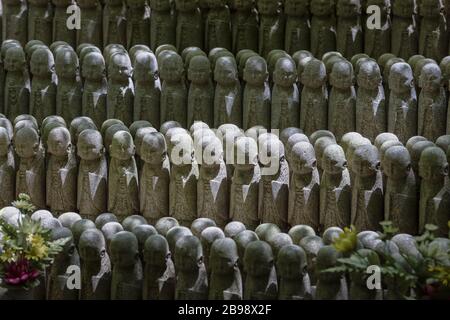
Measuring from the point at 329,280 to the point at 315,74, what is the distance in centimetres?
239

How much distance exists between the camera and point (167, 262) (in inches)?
391

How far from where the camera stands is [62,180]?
440 inches

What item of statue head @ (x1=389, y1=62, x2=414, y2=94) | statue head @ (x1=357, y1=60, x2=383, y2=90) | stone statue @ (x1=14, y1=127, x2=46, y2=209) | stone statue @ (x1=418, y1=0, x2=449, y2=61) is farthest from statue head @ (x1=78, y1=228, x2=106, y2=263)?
stone statue @ (x1=418, y1=0, x2=449, y2=61)

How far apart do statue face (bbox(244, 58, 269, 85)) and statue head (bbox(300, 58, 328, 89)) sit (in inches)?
11.3

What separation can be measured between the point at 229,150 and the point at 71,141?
1.11 meters

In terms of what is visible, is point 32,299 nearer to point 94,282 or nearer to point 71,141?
point 94,282

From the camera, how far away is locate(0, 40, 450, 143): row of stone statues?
11438 mm

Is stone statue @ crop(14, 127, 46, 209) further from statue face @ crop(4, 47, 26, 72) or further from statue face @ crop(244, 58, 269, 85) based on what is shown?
statue face @ crop(244, 58, 269, 85)

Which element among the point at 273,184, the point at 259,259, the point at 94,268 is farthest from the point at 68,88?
the point at 259,259

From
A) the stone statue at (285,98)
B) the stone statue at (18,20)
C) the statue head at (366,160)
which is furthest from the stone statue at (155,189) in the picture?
the stone statue at (18,20)

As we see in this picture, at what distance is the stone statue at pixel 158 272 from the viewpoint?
32.2ft

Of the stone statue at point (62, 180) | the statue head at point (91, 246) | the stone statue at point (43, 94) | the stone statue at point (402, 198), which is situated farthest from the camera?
the stone statue at point (43, 94)

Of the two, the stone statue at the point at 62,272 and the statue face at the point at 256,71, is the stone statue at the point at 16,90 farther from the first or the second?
the stone statue at the point at 62,272

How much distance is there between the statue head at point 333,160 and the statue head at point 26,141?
1961 mm
